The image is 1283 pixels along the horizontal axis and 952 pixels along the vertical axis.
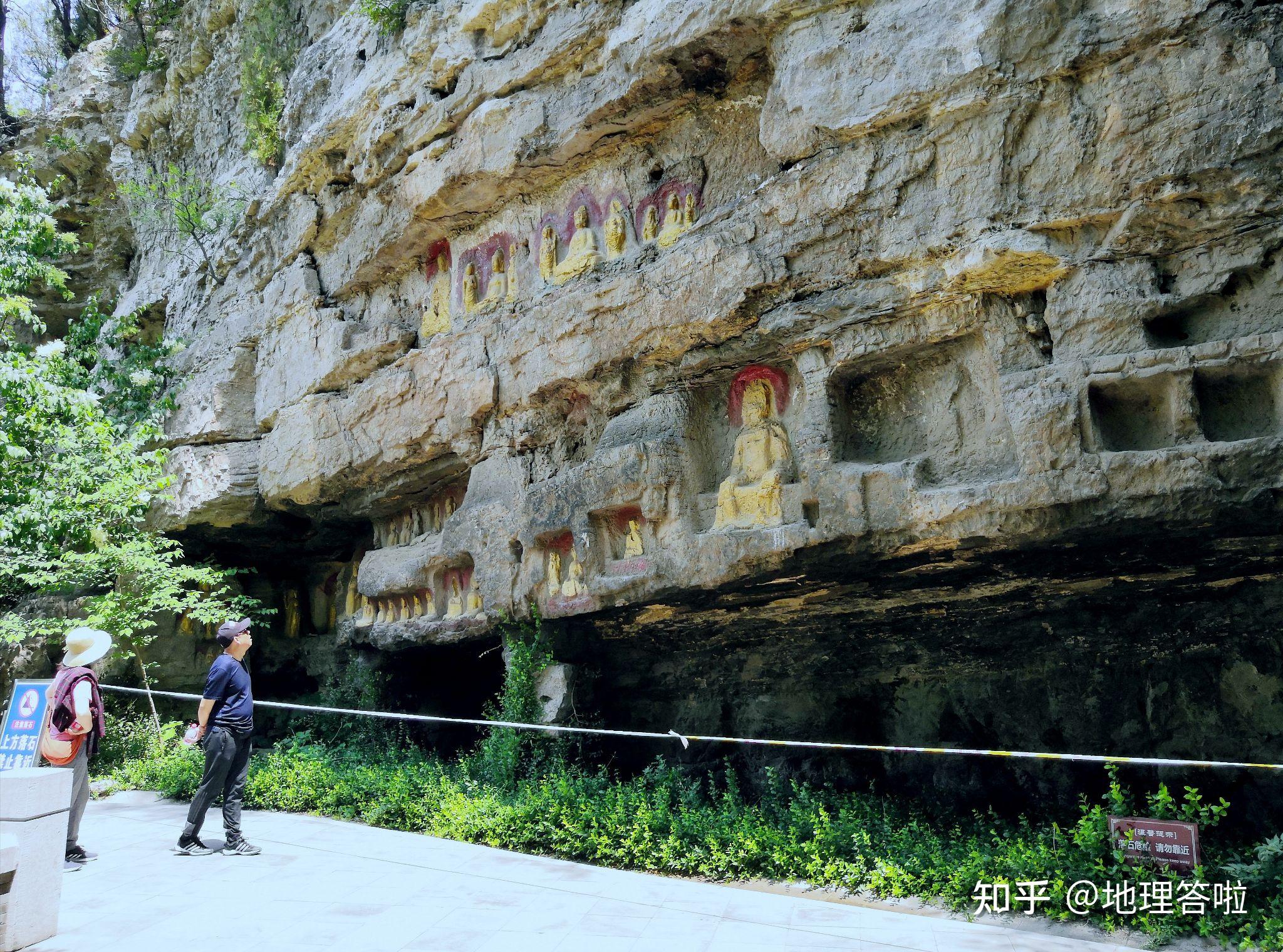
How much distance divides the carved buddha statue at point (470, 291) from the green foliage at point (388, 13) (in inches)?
116

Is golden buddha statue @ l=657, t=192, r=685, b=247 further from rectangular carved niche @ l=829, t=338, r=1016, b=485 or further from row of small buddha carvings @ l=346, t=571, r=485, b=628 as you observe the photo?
row of small buddha carvings @ l=346, t=571, r=485, b=628

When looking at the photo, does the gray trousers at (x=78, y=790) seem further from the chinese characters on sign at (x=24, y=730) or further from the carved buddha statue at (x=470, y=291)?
the carved buddha statue at (x=470, y=291)

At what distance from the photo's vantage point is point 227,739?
5.40 meters

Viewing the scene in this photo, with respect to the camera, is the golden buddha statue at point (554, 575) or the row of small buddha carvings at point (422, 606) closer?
the golden buddha statue at point (554, 575)

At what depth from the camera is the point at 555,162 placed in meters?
8.56

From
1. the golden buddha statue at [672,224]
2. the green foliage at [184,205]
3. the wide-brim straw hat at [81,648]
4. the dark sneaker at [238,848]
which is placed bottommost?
the dark sneaker at [238,848]

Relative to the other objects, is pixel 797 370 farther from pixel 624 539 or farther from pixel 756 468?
pixel 624 539

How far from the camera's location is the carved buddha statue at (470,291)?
9.64 meters

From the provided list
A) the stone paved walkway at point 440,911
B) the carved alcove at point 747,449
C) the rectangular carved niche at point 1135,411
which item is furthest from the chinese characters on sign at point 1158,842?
the carved alcove at point 747,449

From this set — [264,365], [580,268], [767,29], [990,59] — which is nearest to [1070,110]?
[990,59]

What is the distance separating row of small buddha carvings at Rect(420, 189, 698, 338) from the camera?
314 inches

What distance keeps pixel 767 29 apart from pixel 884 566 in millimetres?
4283

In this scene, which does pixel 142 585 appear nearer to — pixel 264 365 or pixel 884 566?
pixel 264 365

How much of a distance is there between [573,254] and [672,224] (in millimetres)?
1106
